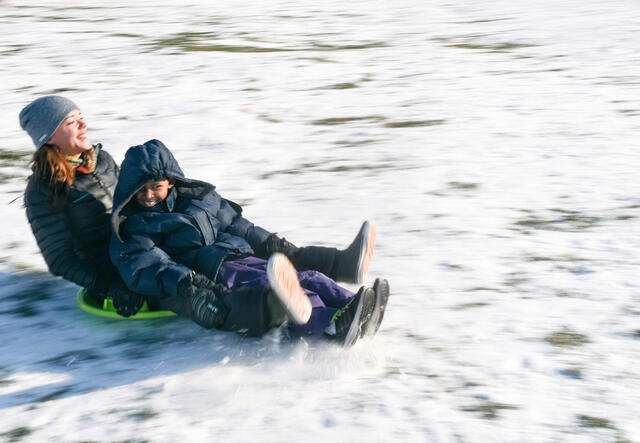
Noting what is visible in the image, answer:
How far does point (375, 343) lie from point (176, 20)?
31.0 feet

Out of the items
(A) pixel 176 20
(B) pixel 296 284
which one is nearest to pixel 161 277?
(B) pixel 296 284

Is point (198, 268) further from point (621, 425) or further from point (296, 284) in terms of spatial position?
point (621, 425)

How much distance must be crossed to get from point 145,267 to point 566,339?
5.87ft

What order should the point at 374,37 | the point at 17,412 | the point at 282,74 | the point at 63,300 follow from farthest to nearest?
the point at 374,37 < the point at 282,74 < the point at 63,300 < the point at 17,412

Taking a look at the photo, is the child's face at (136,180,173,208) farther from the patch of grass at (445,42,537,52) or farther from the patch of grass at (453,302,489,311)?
the patch of grass at (445,42,537,52)

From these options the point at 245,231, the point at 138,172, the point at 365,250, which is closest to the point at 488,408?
the point at 365,250

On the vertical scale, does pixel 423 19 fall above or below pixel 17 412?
above

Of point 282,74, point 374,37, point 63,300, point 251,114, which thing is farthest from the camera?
point 374,37

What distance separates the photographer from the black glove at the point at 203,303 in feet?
10.5

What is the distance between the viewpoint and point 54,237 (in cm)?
357

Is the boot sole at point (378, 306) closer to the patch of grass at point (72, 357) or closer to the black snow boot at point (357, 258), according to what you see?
the black snow boot at point (357, 258)

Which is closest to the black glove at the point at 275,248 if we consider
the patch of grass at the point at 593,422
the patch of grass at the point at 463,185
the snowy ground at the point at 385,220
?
the snowy ground at the point at 385,220

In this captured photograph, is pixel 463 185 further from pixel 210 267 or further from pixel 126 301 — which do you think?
pixel 126 301

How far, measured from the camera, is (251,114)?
7.11 meters
